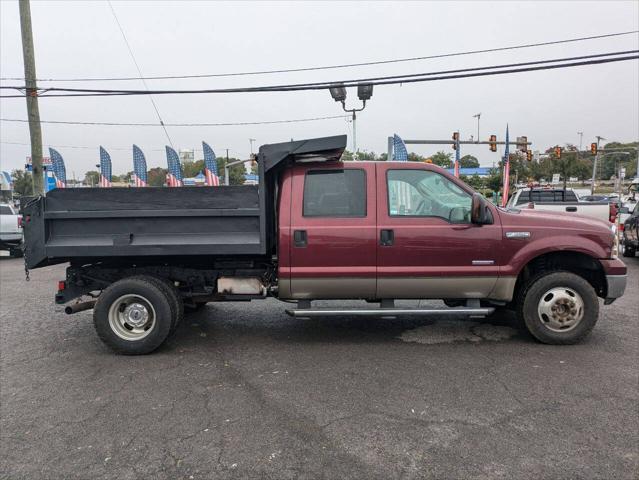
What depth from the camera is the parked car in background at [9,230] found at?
48.3 ft

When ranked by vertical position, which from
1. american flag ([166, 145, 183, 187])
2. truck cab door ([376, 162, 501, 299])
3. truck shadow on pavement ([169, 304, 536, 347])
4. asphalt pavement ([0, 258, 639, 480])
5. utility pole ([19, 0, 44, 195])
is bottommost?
asphalt pavement ([0, 258, 639, 480])

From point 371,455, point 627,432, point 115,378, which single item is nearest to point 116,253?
point 115,378

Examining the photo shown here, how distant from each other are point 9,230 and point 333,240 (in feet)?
46.4

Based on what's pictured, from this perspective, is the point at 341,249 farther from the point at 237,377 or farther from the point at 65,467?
the point at 65,467

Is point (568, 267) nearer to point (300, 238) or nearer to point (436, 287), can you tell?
point (436, 287)

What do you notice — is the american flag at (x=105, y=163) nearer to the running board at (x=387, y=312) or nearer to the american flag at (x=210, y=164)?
the american flag at (x=210, y=164)

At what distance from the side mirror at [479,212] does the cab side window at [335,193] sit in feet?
3.61

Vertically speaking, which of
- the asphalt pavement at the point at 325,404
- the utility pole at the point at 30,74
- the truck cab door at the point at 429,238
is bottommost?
the asphalt pavement at the point at 325,404

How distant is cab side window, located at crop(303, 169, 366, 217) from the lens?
491 centimetres

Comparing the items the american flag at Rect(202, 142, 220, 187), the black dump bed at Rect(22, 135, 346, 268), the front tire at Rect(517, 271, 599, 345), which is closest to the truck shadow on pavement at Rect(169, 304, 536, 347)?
the front tire at Rect(517, 271, 599, 345)

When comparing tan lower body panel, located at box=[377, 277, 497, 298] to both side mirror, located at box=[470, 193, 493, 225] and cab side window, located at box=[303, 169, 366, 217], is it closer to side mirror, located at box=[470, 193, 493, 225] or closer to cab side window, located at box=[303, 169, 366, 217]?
side mirror, located at box=[470, 193, 493, 225]

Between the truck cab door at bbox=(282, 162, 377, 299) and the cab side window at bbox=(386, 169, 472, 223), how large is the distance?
236 millimetres

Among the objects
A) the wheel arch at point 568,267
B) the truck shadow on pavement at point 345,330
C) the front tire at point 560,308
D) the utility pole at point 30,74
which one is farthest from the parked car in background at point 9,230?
the front tire at point 560,308

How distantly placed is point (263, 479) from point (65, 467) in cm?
126
